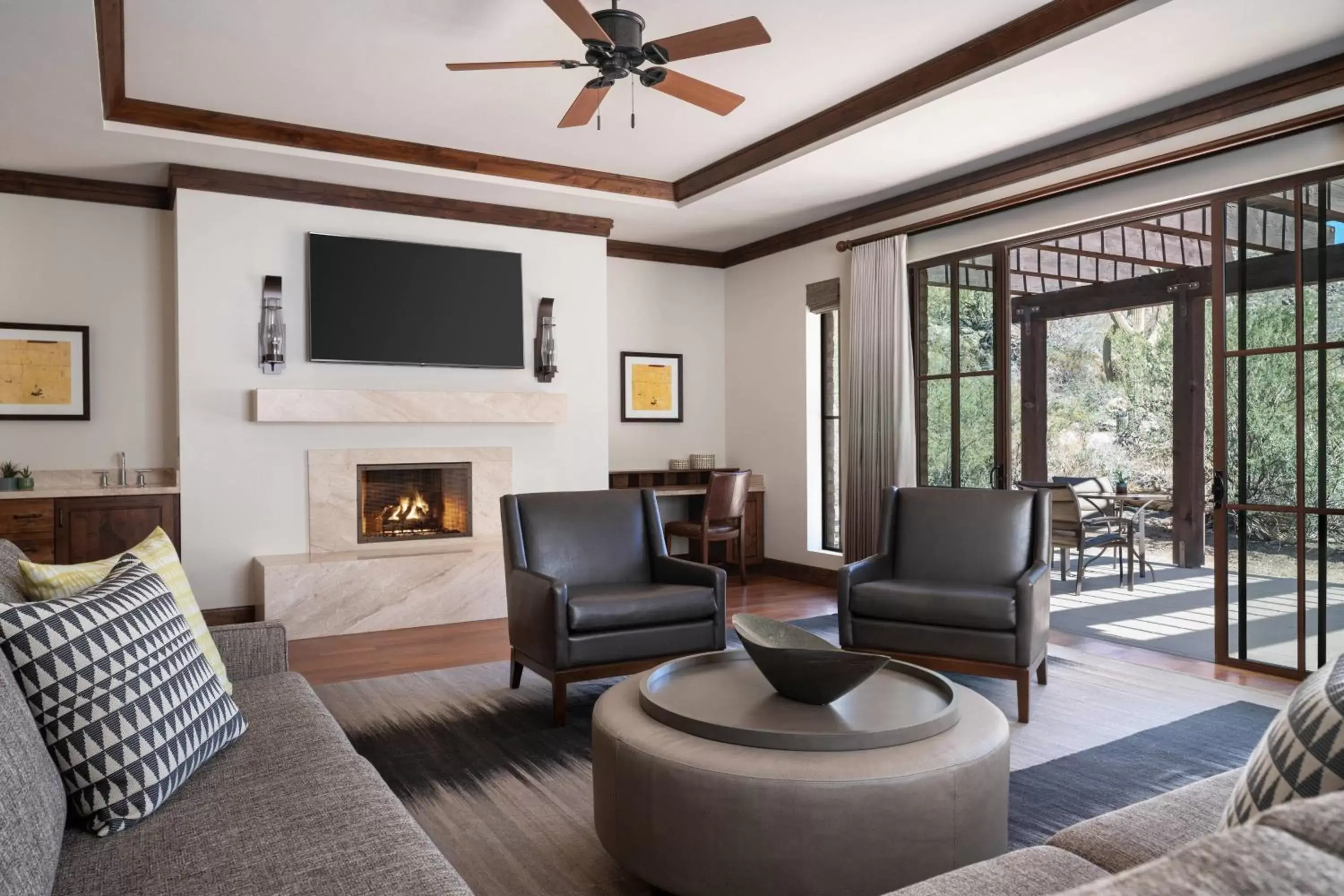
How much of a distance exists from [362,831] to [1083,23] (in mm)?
3624

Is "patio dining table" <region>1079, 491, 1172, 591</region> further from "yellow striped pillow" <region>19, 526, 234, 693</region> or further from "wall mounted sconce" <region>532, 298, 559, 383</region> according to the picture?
"yellow striped pillow" <region>19, 526, 234, 693</region>

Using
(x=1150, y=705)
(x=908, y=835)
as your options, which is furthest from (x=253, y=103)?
(x=1150, y=705)

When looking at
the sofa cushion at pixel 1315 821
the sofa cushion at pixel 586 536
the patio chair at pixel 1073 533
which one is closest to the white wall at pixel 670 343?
the patio chair at pixel 1073 533

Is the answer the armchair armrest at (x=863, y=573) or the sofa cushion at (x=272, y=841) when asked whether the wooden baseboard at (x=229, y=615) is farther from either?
the sofa cushion at (x=272, y=841)

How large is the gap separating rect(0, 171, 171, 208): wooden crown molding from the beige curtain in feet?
14.5

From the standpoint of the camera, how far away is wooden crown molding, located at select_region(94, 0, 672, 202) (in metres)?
3.78

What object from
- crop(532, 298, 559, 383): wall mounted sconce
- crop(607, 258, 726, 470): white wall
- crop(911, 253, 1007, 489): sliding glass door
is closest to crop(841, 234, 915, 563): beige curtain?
crop(911, 253, 1007, 489): sliding glass door

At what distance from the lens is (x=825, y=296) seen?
6.51 m

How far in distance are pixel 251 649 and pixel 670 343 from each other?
5156mm

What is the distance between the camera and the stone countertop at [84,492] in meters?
4.66

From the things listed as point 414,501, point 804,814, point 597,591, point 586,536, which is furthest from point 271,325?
point 804,814

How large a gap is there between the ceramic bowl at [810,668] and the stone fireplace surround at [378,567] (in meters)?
3.29

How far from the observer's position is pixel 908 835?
1834mm

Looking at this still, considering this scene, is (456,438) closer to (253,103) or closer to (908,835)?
(253,103)
